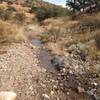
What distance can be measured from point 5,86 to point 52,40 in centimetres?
1084

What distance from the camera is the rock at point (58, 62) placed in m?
13.0

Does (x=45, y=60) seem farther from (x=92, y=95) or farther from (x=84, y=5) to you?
(x=84, y=5)

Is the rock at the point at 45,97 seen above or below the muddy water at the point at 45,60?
below

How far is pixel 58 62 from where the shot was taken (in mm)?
13648

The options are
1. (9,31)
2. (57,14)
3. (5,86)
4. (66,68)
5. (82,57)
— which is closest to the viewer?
(5,86)

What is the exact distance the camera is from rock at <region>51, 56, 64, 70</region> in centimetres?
1301

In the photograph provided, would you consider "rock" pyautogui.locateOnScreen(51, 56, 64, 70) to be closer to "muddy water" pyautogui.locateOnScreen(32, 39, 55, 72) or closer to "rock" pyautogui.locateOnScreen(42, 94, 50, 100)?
"muddy water" pyautogui.locateOnScreen(32, 39, 55, 72)

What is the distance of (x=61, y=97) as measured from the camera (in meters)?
9.55

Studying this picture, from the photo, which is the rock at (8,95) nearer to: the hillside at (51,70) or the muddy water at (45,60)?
the hillside at (51,70)

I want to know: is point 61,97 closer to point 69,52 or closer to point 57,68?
point 57,68

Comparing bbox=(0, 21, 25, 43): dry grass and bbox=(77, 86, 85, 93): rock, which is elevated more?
bbox=(0, 21, 25, 43): dry grass

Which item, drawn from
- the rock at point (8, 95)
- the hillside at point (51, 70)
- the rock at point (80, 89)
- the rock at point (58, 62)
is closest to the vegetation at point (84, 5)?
the hillside at point (51, 70)

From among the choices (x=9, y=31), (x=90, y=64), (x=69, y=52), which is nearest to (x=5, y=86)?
(x=90, y=64)

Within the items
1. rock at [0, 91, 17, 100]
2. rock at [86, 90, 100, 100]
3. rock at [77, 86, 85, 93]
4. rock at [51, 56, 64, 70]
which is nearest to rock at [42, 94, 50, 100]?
rock at [0, 91, 17, 100]
